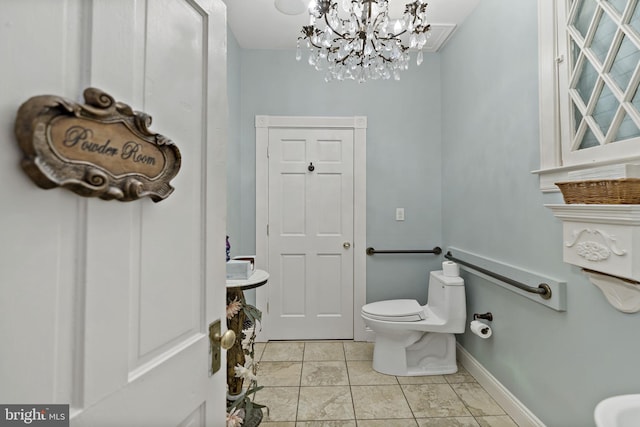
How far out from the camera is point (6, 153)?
392 mm

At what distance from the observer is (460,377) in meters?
2.24

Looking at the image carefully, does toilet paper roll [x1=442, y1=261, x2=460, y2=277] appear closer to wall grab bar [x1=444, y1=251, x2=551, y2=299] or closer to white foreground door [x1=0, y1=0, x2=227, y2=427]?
wall grab bar [x1=444, y1=251, x2=551, y2=299]

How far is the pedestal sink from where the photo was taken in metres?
0.75

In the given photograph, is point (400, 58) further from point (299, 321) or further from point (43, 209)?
point (299, 321)

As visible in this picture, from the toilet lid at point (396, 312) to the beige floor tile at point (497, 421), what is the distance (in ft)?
2.20

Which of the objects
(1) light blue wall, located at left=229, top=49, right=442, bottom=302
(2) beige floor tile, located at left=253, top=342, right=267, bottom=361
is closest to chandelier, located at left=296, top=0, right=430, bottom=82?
(1) light blue wall, located at left=229, top=49, right=442, bottom=302

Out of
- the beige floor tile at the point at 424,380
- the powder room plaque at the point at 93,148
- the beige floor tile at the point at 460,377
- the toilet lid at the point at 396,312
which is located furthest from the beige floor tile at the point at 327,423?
the powder room plaque at the point at 93,148

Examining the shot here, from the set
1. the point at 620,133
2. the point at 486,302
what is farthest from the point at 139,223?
the point at 486,302

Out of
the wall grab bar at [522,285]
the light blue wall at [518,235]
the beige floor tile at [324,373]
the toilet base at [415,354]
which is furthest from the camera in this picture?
the toilet base at [415,354]

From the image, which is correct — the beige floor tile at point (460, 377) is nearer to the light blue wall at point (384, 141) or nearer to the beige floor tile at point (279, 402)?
the light blue wall at point (384, 141)

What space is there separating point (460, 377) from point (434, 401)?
41cm

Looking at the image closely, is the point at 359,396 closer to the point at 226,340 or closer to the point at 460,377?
the point at 460,377

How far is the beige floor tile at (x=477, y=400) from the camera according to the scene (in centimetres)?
186

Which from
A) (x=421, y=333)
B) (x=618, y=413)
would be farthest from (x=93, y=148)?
(x=421, y=333)
